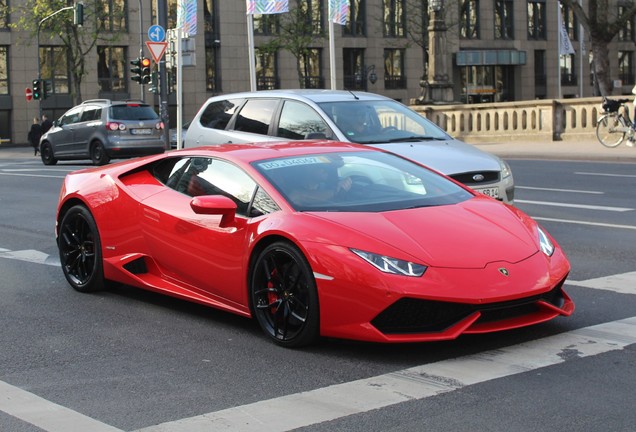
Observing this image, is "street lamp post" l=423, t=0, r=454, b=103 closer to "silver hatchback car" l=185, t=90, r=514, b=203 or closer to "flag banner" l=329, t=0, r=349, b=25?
"flag banner" l=329, t=0, r=349, b=25

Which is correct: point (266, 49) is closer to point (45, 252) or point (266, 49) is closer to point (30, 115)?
point (30, 115)

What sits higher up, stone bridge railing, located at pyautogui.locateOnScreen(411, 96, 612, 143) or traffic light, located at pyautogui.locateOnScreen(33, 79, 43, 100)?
traffic light, located at pyautogui.locateOnScreen(33, 79, 43, 100)

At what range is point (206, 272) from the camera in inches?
280

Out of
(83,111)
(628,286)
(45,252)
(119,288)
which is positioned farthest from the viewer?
(83,111)

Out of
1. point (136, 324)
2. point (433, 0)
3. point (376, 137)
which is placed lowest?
point (136, 324)

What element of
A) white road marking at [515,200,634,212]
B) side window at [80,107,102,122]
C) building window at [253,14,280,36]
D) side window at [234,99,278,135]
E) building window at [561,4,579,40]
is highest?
building window at [561,4,579,40]

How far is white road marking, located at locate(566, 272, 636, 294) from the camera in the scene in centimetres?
786

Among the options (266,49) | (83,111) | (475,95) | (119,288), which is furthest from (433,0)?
(475,95)

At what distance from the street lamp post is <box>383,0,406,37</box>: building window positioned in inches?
1545

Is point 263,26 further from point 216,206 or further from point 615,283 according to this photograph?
point 216,206

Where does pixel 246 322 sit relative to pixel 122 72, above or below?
below

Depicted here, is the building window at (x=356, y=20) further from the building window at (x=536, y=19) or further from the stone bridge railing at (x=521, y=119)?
the stone bridge railing at (x=521, y=119)

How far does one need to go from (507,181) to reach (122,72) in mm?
57739

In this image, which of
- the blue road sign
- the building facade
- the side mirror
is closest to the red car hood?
the side mirror
